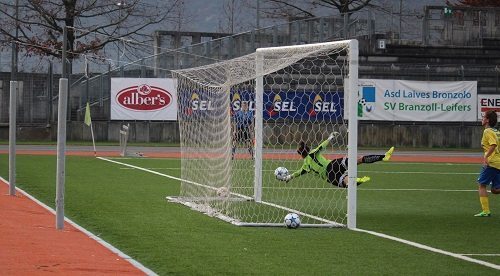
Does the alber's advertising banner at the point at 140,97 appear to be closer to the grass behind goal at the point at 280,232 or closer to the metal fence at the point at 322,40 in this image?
the metal fence at the point at 322,40

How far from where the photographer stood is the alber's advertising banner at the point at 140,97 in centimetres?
4953

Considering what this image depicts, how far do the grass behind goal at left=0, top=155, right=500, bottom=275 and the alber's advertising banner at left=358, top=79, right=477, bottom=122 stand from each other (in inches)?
939

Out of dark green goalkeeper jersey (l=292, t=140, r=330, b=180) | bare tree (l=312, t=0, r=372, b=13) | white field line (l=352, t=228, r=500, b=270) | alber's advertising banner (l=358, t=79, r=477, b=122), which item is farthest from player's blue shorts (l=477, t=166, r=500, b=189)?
bare tree (l=312, t=0, r=372, b=13)

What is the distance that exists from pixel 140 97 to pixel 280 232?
115ft

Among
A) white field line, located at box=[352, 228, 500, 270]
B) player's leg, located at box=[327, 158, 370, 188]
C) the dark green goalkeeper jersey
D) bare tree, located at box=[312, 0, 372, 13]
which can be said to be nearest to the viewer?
white field line, located at box=[352, 228, 500, 270]

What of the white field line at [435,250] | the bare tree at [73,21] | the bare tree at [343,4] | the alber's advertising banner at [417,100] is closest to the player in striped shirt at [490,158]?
the white field line at [435,250]

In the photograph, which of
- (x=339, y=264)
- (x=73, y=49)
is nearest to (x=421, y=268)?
(x=339, y=264)

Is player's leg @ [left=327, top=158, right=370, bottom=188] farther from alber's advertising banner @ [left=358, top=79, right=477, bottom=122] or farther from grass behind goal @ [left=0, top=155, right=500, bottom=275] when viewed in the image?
alber's advertising banner @ [left=358, top=79, right=477, bottom=122]

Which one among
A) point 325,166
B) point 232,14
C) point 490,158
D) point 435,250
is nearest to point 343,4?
point 232,14

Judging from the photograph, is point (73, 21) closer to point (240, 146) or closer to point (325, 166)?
point (240, 146)

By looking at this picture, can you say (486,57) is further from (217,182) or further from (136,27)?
(217,182)

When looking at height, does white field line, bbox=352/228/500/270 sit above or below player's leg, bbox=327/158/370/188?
below

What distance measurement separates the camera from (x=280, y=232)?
15.1 meters

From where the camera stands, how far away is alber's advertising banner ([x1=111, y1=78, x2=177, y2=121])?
49531 millimetres
